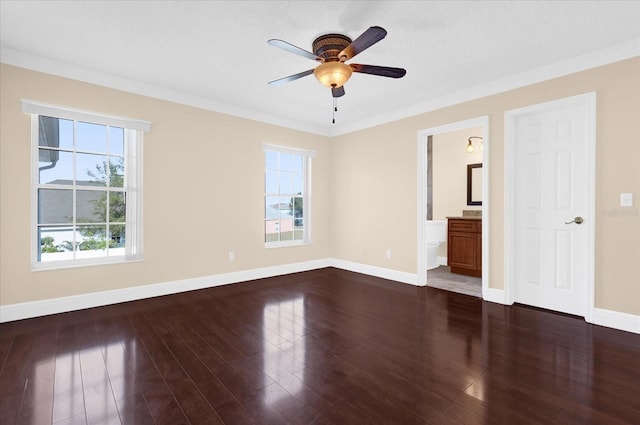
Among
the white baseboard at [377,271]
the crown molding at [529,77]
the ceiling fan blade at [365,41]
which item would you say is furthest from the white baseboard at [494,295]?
the ceiling fan blade at [365,41]

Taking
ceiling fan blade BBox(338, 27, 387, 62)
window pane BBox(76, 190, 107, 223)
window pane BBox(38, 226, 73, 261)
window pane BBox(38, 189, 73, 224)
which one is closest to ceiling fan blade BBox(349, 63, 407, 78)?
ceiling fan blade BBox(338, 27, 387, 62)

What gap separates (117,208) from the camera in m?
3.71

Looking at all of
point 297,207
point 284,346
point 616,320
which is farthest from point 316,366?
point 297,207

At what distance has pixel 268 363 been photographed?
221 centimetres

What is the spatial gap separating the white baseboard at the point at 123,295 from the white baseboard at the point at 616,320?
3.93 m

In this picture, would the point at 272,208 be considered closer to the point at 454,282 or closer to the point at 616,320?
the point at 454,282

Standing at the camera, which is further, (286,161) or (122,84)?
(286,161)

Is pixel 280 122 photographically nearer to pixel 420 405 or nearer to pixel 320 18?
pixel 320 18

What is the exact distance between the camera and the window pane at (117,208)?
366 centimetres

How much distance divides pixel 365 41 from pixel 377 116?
2889 millimetres

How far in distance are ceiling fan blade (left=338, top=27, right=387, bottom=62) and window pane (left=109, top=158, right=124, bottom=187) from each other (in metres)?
2.99

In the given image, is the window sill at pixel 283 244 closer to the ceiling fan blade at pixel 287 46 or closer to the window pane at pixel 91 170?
the window pane at pixel 91 170

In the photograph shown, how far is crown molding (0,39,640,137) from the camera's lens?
2918mm

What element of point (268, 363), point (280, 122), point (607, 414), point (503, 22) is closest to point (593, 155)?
point (503, 22)
